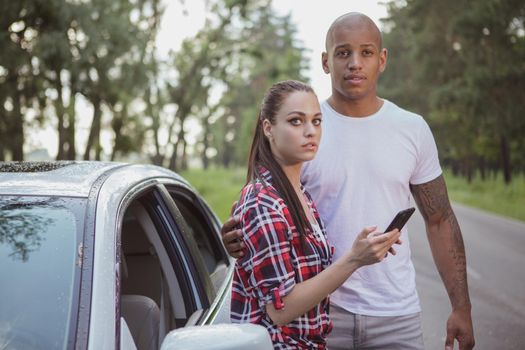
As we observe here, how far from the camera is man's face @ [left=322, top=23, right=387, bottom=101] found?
300 cm

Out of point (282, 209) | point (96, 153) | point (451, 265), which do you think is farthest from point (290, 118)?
point (96, 153)

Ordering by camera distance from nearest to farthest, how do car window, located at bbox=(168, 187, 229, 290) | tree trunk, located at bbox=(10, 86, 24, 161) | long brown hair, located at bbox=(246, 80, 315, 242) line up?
long brown hair, located at bbox=(246, 80, 315, 242) < car window, located at bbox=(168, 187, 229, 290) < tree trunk, located at bbox=(10, 86, 24, 161)

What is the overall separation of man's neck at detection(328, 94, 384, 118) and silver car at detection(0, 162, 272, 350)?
86 centimetres

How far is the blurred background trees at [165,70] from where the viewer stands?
18906 mm

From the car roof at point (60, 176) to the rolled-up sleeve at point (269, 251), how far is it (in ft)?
2.07

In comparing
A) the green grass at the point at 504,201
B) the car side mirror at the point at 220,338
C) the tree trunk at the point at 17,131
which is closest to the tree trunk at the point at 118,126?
the tree trunk at the point at 17,131

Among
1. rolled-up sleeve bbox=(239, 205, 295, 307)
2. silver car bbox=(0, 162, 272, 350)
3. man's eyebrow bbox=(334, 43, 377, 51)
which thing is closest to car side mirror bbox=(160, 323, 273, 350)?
silver car bbox=(0, 162, 272, 350)

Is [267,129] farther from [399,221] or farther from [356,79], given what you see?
[356,79]

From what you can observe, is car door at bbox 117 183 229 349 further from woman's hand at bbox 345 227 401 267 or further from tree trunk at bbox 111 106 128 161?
tree trunk at bbox 111 106 128 161

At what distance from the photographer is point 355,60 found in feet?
9.77

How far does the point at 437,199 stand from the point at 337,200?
21.2 inches

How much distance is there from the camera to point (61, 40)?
60.2 ft

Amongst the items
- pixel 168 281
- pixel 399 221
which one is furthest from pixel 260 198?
pixel 168 281

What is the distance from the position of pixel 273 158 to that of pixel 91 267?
2.24 feet
